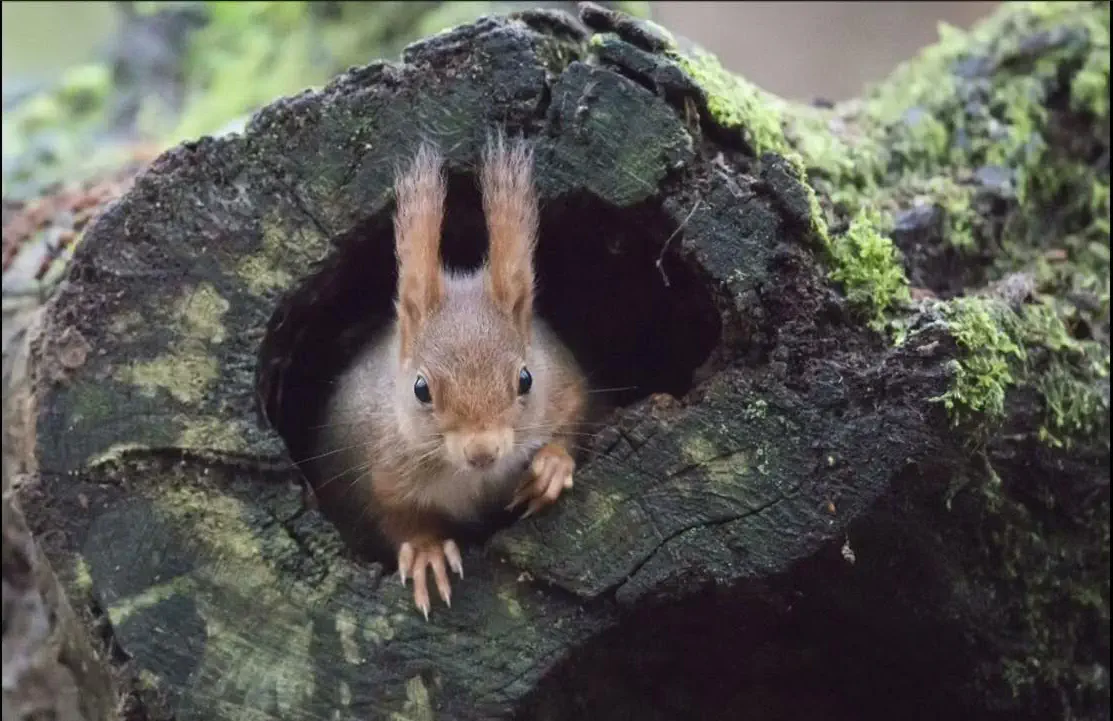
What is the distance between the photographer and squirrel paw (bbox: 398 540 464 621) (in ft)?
7.16

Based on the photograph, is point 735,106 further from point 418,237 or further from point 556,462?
point 556,462

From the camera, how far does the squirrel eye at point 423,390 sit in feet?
7.89

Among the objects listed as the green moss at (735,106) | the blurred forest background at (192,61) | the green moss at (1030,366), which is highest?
the blurred forest background at (192,61)

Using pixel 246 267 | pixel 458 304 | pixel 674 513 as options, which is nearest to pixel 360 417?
pixel 458 304

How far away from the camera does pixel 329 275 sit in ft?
7.77

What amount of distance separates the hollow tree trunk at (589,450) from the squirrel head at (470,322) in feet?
0.28

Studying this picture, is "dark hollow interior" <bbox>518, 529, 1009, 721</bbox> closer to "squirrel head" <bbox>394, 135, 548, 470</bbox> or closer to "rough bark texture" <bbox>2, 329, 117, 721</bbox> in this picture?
"squirrel head" <bbox>394, 135, 548, 470</bbox>

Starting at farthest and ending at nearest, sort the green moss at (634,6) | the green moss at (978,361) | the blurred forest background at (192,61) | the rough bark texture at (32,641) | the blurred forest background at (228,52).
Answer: the blurred forest background at (228,52)
the blurred forest background at (192,61)
the green moss at (634,6)
the rough bark texture at (32,641)
the green moss at (978,361)

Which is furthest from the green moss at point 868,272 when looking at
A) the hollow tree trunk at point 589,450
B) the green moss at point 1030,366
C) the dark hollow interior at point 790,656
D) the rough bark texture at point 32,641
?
the rough bark texture at point 32,641

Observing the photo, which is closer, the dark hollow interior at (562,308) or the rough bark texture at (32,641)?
the dark hollow interior at (562,308)

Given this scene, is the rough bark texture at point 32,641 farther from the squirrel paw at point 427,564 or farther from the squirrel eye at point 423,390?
the squirrel eye at point 423,390

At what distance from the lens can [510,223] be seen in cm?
230

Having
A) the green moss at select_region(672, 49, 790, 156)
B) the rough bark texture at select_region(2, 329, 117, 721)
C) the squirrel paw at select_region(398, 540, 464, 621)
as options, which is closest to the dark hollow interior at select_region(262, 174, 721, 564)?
the green moss at select_region(672, 49, 790, 156)

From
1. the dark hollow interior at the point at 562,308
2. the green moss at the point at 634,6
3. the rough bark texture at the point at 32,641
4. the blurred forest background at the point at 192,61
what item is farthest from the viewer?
the blurred forest background at the point at 192,61
